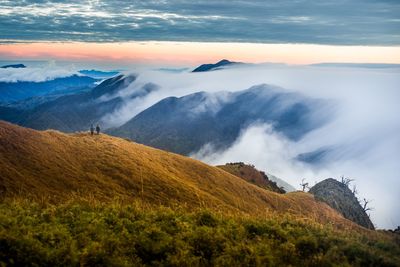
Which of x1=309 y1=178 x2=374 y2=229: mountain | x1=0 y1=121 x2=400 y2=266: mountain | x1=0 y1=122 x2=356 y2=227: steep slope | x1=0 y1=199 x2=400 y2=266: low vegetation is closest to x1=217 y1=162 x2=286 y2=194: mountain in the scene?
x1=309 y1=178 x2=374 y2=229: mountain

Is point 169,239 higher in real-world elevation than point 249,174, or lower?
higher

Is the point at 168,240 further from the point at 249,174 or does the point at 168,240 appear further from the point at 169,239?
the point at 249,174

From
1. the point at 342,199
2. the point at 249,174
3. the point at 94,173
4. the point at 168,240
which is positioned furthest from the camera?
the point at 342,199

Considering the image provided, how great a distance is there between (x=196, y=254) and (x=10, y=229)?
554 cm

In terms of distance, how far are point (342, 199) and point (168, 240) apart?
124 meters

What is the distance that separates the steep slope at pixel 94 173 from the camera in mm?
34406

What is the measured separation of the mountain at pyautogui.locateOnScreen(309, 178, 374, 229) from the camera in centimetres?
11916

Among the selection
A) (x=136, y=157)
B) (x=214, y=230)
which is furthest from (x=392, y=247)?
(x=136, y=157)

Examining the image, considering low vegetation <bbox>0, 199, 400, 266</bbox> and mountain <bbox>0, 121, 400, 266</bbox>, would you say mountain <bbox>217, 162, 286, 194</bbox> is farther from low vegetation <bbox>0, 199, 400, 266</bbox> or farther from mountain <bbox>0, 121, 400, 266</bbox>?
low vegetation <bbox>0, 199, 400, 266</bbox>

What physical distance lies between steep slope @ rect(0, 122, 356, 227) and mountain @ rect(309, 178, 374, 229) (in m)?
62.6

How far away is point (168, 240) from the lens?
13180 mm

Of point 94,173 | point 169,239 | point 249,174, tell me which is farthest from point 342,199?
point 169,239

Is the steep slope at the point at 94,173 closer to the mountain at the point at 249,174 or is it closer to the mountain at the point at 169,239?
the mountain at the point at 169,239

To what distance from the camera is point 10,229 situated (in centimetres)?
1262
